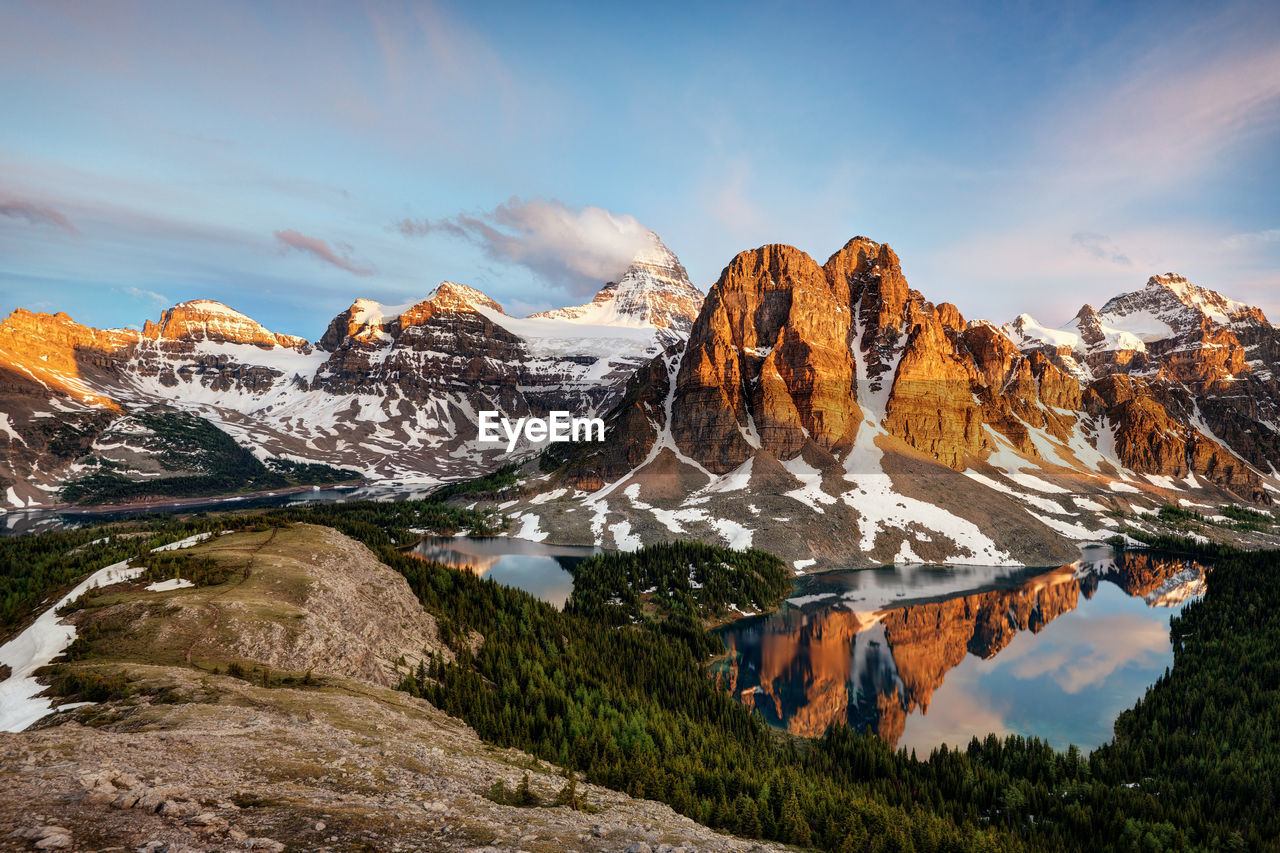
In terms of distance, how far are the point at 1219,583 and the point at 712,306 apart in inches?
5461

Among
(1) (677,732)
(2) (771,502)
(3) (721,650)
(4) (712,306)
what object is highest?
(4) (712,306)

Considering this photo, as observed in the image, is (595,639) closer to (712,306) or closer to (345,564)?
(345,564)

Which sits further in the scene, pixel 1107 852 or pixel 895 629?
pixel 895 629

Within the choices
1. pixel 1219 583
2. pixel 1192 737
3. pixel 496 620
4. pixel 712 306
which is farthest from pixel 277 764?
pixel 712 306

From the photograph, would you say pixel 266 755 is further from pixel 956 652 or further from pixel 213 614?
pixel 956 652

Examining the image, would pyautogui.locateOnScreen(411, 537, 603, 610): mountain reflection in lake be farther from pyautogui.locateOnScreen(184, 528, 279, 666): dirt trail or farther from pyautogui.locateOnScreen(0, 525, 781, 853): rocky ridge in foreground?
pyautogui.locateOnScreen(0, 525, 781, 853): rocky ridge in foreground

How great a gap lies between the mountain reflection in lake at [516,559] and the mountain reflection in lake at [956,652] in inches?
1324

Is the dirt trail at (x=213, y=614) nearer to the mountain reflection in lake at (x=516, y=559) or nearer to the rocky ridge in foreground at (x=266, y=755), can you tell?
the rocky ridge in foreground at (x=266, y=755)

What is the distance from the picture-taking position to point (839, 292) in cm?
19900

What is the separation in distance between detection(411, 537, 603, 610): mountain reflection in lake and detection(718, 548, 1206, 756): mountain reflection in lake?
33.6 metres

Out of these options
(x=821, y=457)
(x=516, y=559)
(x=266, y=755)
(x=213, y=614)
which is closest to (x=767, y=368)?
(x=821, y=457)

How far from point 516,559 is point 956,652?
276ft

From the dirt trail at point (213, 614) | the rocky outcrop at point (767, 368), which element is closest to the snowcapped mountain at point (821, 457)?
Result: the rocky outcrop at point (767, 368)

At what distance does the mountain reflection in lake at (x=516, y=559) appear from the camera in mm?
99125
